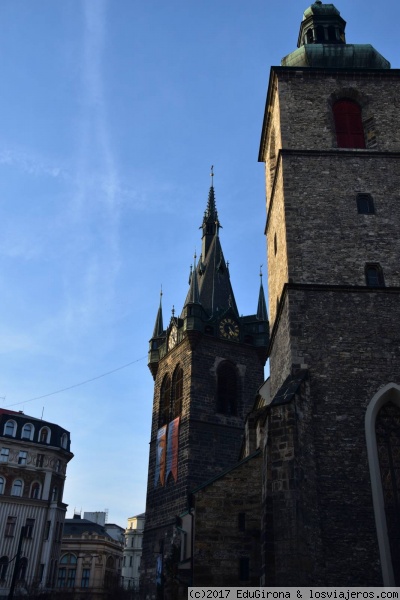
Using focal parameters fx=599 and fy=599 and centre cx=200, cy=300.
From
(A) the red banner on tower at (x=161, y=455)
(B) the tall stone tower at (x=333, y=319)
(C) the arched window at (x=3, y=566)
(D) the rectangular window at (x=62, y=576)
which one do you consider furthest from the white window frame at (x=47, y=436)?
(B) the tall stone tower at (x=333, y=319)

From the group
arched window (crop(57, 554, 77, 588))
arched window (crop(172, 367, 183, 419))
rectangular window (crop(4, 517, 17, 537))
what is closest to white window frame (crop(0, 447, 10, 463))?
rectangular window (crop(4, 517, 17, 537))

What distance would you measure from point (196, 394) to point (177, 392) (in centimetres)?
213

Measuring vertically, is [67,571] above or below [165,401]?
below

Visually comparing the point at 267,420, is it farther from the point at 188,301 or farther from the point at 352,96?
the point at 188,301

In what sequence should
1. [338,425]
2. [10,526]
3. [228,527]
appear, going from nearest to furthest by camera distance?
[338,425] < [228,527] < [10,526]

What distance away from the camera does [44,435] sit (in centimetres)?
4753

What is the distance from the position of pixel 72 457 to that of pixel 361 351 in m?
40.4

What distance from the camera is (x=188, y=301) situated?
36.9 m

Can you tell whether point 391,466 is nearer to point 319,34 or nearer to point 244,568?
point 244,568

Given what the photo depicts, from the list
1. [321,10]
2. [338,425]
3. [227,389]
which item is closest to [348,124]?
[321,10]

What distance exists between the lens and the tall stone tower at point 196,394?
3103 cm

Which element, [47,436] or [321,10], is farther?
[47,436]

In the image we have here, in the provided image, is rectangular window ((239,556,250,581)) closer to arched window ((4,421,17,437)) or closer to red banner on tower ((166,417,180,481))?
red banner on tower ((166,417,180,481))

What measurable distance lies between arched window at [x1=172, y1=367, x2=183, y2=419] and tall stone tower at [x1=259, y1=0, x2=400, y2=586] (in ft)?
54.4
